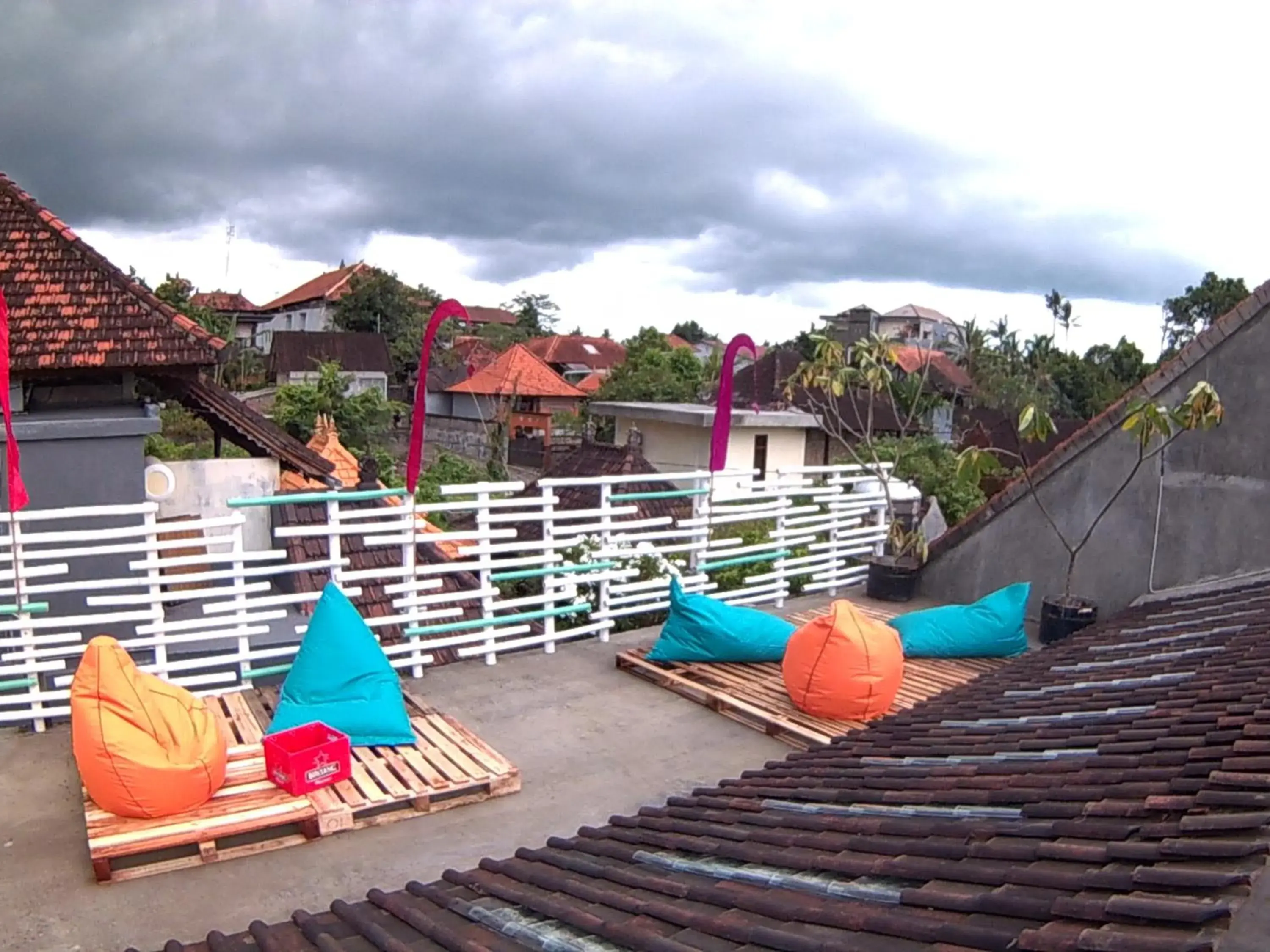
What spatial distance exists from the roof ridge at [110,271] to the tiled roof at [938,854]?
6.17m

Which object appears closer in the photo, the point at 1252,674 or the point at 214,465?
the point at 1252,674

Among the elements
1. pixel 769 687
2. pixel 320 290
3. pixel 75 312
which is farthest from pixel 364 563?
pixel 320 290

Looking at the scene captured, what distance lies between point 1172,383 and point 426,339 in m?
6.40

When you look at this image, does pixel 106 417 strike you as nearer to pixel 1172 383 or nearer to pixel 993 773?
pixel 993 773

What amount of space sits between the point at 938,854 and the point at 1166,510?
24.2 ft

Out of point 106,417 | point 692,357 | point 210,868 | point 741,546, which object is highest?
point 692,357

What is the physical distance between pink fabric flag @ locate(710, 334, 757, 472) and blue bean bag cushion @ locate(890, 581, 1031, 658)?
2180 millimetres

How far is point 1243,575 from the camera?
7.90 meters

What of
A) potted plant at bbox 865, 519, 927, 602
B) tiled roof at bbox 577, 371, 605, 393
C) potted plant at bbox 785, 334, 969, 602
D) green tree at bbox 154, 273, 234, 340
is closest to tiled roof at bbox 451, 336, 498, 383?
tiled roof at bbox 577, 371, 605, 393

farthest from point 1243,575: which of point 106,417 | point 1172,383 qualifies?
point 106,417

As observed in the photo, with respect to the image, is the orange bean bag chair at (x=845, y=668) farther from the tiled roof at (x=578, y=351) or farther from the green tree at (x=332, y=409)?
the tiled roof at (x=578, y=351)

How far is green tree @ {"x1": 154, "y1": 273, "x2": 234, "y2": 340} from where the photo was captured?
109 ft

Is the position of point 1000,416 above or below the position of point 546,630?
above

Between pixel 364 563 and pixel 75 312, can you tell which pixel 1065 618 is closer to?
pixel 364 563
